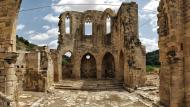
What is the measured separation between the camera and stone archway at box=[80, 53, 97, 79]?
33359 mm

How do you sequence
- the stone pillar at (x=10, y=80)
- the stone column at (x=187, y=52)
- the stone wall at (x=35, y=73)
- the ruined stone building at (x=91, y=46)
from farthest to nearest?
the ruined stone building at (x=91, y=46), the stone wall at (x=35, y=73), the stone pillar at (x=10, y=80), the stone column at (x=187, y=52)

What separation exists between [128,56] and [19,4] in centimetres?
1483

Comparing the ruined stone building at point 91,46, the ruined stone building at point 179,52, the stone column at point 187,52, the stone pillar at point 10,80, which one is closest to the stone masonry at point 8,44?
the stone pillar at point 10,80

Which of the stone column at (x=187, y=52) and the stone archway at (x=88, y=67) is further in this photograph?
the stone archway at (x=88, y=67)

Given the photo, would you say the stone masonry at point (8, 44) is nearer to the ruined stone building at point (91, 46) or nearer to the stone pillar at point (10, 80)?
the stone pillar at point (10, 80)

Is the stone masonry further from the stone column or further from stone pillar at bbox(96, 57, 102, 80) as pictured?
stone pillar at bbox(96, 57, 102, 80)

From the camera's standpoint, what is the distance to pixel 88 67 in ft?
110

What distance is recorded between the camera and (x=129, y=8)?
25859 millimetres

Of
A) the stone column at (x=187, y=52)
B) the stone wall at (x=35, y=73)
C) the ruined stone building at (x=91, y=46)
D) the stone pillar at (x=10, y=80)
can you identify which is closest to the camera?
the stone column at (x=187, y=52)

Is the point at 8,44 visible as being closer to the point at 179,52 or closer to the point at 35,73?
the point at 179,52

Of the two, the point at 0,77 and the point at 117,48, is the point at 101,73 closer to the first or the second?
the point at 117,48

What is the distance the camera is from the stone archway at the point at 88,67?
3336 centimetres

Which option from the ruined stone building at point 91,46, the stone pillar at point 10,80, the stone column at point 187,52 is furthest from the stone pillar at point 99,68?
the stone column at point 187,52

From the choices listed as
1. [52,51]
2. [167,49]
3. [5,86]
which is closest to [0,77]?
[5,86]
